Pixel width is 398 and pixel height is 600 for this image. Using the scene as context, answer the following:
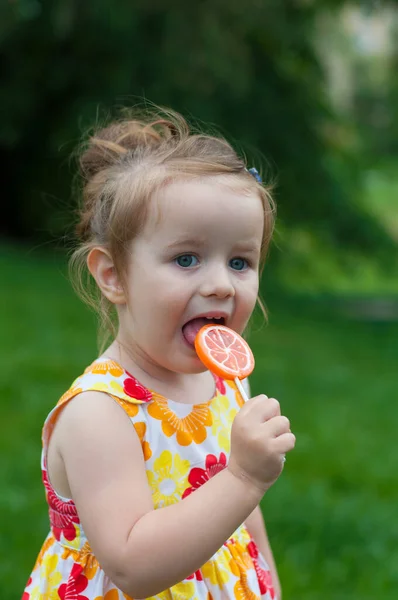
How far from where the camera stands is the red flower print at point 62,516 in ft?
5.92

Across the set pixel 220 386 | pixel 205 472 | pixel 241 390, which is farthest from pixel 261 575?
pixel 241 390

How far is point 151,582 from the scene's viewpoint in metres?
1.61

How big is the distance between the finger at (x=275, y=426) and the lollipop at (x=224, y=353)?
Answer: 83 mm

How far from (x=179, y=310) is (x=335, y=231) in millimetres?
12386

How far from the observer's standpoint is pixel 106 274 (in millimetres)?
1910

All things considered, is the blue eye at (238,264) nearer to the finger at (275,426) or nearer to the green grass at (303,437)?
the finger at (275,426)

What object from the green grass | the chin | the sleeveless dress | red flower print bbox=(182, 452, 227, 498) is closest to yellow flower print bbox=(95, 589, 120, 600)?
the sleeveless dress

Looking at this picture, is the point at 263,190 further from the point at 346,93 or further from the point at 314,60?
the point at 346,93

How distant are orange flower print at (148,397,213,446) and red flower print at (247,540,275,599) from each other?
327mm

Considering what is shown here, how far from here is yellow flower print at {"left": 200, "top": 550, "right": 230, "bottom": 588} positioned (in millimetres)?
1843

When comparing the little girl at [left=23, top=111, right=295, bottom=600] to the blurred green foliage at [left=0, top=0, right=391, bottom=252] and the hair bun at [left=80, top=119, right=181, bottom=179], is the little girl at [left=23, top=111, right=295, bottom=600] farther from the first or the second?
the blurred green foliage at [left=0, top=0, right=391, bottom=252]

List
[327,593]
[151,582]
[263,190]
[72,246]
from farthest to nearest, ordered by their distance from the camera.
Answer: [327,593], [72,246], [263,190], [151,582]

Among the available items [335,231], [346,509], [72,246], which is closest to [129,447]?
[72,246]

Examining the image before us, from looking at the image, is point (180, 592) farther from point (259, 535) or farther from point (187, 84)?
point (187, 84)
